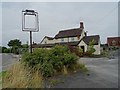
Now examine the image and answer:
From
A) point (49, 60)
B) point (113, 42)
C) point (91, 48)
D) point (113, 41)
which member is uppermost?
point (113, 41)

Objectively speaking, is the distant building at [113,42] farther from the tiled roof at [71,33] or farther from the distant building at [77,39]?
the tiled roof at [71,33]

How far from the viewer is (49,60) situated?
414 inches

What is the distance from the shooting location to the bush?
945 cm

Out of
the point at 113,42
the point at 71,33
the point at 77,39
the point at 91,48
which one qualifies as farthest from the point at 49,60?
the point at 113,42

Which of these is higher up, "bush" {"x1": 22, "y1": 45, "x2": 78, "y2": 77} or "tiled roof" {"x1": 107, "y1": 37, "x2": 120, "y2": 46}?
"tiled roof" {"x1": 107, "y1": 37, "x2": 120, "y2": 46}

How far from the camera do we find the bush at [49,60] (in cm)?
945

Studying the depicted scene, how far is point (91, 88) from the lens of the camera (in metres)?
7.13

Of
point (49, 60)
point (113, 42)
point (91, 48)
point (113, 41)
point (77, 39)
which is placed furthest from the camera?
point (113, 41)

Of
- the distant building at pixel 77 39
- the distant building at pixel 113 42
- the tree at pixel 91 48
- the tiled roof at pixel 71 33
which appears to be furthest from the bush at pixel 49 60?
the distant building at pixel 113 42

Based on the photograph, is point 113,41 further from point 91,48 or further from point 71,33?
point 91,48

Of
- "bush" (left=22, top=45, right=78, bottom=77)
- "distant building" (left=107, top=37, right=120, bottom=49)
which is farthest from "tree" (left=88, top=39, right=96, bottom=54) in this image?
"bush" (left=22, top=45, right=78, bottom=77)

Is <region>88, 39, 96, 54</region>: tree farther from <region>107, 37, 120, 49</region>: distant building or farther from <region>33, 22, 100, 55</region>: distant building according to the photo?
<region>107, 37, 120, 49</region>: distant building

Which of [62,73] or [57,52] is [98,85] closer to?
[62,73]

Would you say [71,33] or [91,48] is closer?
[91,48]
